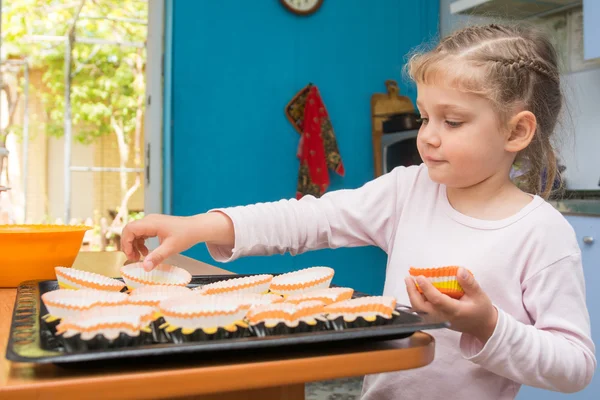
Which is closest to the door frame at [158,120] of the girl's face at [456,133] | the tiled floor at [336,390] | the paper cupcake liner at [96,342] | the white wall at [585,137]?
the tiled floor at [336,390]

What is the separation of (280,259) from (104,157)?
4.59m

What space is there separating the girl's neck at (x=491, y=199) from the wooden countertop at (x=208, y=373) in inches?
18.0

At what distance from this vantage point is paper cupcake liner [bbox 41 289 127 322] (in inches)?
23.1

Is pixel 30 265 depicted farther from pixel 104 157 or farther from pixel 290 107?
pixel 104 157

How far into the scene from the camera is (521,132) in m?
1.02

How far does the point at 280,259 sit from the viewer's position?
135 inches

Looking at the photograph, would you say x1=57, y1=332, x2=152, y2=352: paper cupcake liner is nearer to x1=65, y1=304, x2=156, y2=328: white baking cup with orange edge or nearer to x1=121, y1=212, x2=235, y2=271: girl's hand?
x1=65, y1=304, x2=156, y2=328: white baking cup with orange edge

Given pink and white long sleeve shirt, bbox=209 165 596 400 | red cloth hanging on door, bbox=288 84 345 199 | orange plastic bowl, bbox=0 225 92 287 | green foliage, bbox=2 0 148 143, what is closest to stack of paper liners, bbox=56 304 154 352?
pink and white long sleeve shirt, bbox=209 165 596 400

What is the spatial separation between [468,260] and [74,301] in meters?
0.58

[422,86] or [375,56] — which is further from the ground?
[375,56]

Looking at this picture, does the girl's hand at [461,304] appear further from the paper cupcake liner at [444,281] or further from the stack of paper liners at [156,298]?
the stack of paper liners at [156,298]

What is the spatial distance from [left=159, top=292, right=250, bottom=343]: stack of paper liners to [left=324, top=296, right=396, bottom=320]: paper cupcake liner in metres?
0.08

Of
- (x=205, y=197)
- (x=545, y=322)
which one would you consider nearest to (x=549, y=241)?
(x=545, y=322)

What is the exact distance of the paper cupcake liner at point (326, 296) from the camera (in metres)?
0.65
